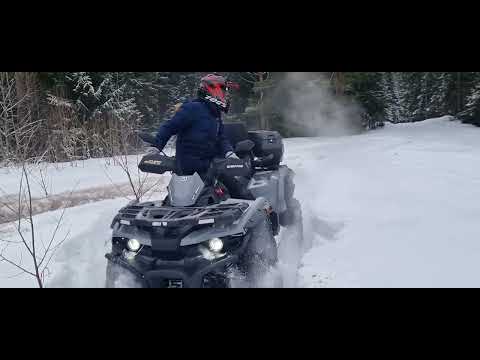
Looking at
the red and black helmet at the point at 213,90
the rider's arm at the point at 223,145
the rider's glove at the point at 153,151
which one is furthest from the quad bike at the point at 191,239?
the red and black helmet at the point at 213,90

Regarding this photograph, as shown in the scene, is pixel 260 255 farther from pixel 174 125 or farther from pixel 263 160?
pixel 263 160

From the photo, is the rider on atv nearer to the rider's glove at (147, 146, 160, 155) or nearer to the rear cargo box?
the rider's glove at (147, 146, 160, 155)

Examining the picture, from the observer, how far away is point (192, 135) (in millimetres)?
4348

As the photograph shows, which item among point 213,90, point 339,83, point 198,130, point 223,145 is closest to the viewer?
point 198,130

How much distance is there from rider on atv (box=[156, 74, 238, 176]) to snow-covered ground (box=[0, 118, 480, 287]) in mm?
1492

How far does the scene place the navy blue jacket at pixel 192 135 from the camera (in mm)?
4285

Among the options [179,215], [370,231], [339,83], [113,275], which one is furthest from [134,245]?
[339,83]

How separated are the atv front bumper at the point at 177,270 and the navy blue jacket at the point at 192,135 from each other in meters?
1.18

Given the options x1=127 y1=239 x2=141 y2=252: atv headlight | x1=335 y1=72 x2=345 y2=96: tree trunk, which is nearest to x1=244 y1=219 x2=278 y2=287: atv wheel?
x1=127 y1=239 x2=141 y2=252: atv headlight

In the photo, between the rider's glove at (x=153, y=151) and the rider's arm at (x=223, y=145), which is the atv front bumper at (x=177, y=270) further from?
the rider's arm at (x=223, y=145)

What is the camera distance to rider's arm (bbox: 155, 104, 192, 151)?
14.0 ft

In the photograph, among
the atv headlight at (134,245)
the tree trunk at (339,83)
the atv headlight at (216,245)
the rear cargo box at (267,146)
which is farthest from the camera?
the tree trunk at (339,83)

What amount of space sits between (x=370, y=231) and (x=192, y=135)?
271 cm

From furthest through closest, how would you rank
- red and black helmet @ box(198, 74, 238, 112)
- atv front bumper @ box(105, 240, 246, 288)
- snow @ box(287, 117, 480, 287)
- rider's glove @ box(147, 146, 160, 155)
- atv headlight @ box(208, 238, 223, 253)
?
red and black helmet @ box(198, 74, 238, 112) → rider's glove @ box(147, 146, 160, 155) → snow @ box(287, 117, 480, 287) → atv headlight @ box(208, 238, 223, 253) → atv front bumper @ box(105, 240, 246, 288)
